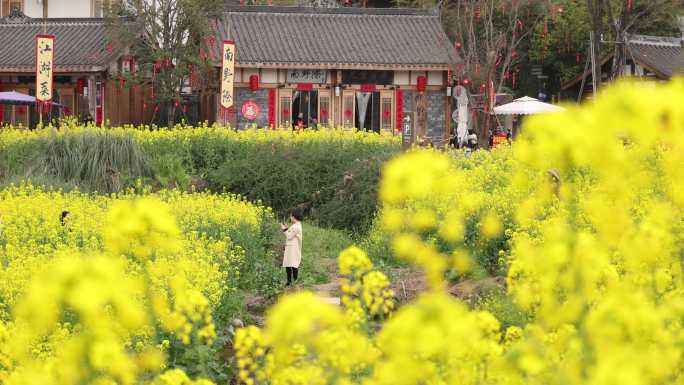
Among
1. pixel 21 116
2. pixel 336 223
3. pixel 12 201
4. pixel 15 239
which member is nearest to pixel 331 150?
pixel 336 223

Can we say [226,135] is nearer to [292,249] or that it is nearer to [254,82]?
[254,82]

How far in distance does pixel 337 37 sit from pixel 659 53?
9.93 m

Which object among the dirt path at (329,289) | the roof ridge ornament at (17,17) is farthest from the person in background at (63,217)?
the roof ridge ornament at (17,17)

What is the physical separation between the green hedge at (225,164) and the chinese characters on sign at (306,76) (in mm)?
7467

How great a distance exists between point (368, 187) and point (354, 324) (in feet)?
50.5

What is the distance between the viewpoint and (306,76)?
31.8 m

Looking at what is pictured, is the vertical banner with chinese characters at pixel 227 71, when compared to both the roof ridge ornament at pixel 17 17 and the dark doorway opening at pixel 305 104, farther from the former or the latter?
the roof ridge ornament at pixel 17 17

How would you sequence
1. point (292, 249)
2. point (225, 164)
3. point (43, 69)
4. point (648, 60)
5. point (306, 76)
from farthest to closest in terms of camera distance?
point (648, 60) → point (306, 76) → point (43, 69) → point (225, 164) → point (292, 249)

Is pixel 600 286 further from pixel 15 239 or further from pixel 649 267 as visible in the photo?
pixel 15 239

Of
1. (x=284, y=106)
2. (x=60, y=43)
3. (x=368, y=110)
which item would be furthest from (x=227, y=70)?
(x=60, y=43)

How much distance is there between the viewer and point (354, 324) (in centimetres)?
546

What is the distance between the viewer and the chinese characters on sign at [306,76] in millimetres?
31656

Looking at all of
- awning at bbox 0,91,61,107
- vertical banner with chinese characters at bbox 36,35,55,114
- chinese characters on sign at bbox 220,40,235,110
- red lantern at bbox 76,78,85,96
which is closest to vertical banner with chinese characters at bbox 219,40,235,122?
chinese characters on sign at bbox 220,40,235,110

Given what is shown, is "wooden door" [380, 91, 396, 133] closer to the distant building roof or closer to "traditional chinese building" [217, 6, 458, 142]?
"traditional chinese building" [217, 6, 458, 142]
